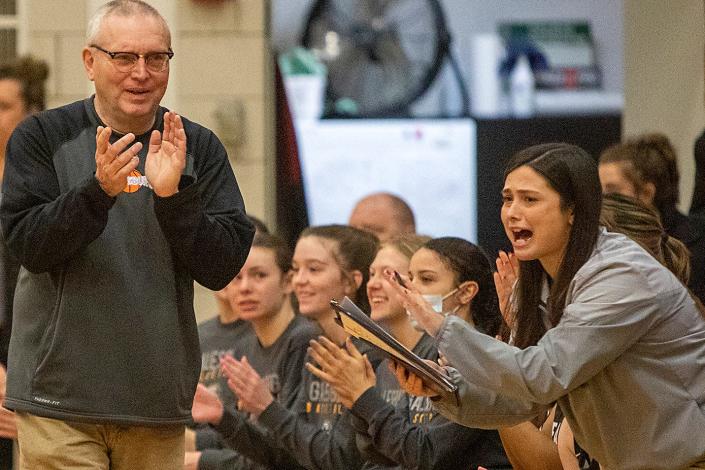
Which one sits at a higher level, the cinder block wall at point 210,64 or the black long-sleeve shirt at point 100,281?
the cinder block wall at point 210,64

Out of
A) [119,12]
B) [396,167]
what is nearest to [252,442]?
[119,12]

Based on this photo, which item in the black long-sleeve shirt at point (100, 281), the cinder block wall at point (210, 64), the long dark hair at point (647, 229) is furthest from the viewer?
the cinder block wall at point (210, 64)

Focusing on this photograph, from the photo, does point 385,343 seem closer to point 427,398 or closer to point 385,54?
point 427,398

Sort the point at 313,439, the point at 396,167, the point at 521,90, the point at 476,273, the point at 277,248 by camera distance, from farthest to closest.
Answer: the point at 521,90, the point at 396,167, the point at 277,248, the point at 313,439, the point at 476,273

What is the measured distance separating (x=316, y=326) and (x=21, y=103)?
148 centimetres

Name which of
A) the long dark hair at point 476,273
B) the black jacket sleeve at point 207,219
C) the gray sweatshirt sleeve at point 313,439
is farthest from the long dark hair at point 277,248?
the black jacket sleeve at point 207,219

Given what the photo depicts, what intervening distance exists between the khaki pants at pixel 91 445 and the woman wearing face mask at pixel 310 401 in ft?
4.00

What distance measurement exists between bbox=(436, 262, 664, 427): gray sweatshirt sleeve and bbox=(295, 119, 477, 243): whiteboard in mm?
5477

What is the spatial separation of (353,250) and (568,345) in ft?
6.68

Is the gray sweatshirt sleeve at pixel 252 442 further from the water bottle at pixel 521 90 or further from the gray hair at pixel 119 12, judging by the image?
the water bottle at pixel 521 90

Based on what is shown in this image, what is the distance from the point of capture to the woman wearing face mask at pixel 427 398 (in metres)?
4.25

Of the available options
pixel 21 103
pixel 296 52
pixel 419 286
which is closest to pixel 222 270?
pixel 419 286

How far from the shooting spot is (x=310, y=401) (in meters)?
4.95

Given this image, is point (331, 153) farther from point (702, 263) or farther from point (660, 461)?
point (660, 461)
